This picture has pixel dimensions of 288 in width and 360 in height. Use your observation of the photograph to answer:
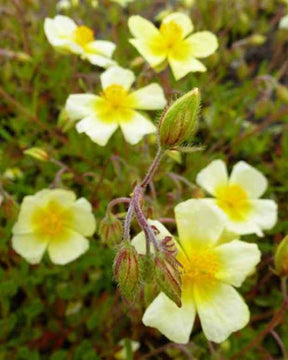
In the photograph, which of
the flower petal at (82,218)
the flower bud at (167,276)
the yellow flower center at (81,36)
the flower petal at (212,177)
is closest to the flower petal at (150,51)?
the yellow flower center at (81,36)

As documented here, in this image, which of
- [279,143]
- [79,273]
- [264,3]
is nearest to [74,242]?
[79,273]

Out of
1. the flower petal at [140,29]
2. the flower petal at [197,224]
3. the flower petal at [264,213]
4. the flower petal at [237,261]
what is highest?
the flower petal at [140,29]

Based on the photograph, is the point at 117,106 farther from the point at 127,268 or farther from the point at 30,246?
the point at 127,268

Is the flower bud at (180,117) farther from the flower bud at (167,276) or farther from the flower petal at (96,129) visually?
the flower petal at (96,129)

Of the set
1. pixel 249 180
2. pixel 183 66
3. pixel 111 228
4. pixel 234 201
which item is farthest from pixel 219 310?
pixel 183 66

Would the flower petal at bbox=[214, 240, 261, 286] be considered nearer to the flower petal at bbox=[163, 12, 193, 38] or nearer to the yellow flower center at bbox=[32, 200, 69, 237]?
the yellow flower center at bbox=[32, 200, 69, 237]

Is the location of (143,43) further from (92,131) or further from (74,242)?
(74,242)
